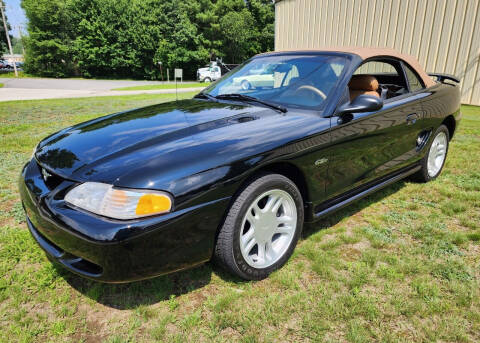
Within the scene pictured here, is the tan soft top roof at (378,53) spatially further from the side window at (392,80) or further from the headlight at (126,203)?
the headlight at (126,203)

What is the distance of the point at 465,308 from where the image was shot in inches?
73.4

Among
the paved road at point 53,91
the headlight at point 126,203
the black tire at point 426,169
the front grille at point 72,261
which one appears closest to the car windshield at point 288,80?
the headlight at point 126,203

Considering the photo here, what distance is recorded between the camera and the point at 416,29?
10.3 m

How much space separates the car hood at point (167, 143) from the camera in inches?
66.6

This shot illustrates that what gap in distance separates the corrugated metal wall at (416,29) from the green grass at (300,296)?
327 inches

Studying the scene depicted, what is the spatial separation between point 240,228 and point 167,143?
2.13ft

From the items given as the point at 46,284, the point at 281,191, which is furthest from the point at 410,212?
the point at 46,284

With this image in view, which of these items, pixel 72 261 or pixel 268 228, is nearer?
pixel 72 261

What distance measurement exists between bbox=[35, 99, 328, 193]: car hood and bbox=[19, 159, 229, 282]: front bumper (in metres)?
0.17

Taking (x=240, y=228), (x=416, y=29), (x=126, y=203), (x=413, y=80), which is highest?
(x=416, y=29)

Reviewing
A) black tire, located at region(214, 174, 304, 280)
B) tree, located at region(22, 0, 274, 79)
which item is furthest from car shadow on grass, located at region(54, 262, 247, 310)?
tree, located at region(22, 0, 274, 79)

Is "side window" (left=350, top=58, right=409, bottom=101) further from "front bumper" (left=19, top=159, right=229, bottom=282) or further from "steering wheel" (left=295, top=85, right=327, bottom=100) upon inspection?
"front bumper" (left=19, top=159, right=229, bottom=282)

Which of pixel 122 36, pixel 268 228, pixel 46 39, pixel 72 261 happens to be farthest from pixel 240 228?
pixel 46 39

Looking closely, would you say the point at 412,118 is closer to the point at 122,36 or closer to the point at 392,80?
the point at 392,80
